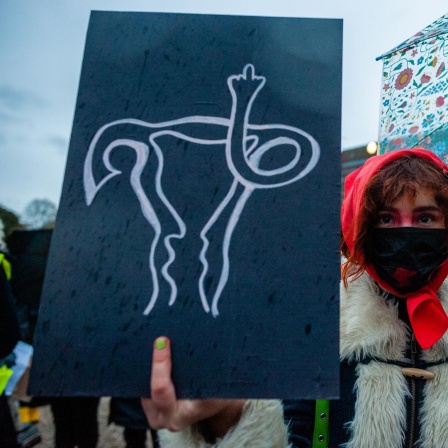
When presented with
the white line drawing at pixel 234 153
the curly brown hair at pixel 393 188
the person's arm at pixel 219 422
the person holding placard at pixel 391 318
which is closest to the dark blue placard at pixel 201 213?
the white line drawing at pixel 234 153

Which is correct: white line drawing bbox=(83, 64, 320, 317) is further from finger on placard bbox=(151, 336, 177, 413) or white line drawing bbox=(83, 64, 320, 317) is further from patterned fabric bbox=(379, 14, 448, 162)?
patterned fabric bbox=(379, 14, 448, 162)

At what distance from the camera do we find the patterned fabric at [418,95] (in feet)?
5.15

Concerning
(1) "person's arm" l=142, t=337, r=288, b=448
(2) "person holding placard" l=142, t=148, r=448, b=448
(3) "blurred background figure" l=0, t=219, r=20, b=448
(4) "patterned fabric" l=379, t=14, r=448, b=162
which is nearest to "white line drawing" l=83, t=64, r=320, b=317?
(1) "person's arm" l=142, t=337, r=288, b=448

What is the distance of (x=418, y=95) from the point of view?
5.35ft

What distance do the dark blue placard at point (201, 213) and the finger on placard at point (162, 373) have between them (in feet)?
0.06

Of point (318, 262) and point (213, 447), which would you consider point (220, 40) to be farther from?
point (213, 447)

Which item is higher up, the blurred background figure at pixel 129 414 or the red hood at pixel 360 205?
the red hood at pixel 360 205

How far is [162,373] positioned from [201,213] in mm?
336

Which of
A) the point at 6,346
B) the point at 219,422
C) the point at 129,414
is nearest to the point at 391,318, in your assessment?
the point at 219,422

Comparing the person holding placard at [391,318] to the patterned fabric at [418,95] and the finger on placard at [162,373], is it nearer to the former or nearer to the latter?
the patterned fabric at [418,95]

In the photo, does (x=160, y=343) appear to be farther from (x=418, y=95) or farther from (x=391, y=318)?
(x=418, y=95)

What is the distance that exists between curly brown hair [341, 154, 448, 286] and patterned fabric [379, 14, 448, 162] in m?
0.22

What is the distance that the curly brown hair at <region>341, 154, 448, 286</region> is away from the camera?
4.50 feet

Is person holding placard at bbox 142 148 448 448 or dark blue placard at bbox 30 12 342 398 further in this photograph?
person holding placard at bbox 142 148 448 448
